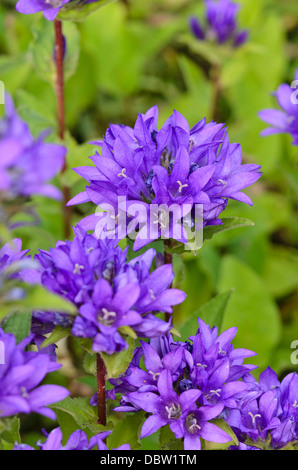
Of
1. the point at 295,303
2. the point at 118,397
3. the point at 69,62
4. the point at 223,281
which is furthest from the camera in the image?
the point at 295,303

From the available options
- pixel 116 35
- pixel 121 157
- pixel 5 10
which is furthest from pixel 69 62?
pixel 5 10

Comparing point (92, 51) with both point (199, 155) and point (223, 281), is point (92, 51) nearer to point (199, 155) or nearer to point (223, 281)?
point (223, 281)

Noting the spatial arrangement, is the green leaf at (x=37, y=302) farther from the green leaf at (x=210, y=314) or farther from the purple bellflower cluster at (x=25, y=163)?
the green leaf at (x=210, y=314)

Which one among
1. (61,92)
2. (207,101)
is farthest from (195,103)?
(61,92)

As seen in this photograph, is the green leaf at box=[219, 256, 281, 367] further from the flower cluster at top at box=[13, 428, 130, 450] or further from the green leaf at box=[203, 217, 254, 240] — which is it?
the flower cluster at top at box=[13, 428, 130, 450]

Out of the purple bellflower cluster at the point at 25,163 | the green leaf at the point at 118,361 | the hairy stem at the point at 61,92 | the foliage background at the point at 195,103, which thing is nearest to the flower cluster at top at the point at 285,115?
the foliage background at the point at 195,103
